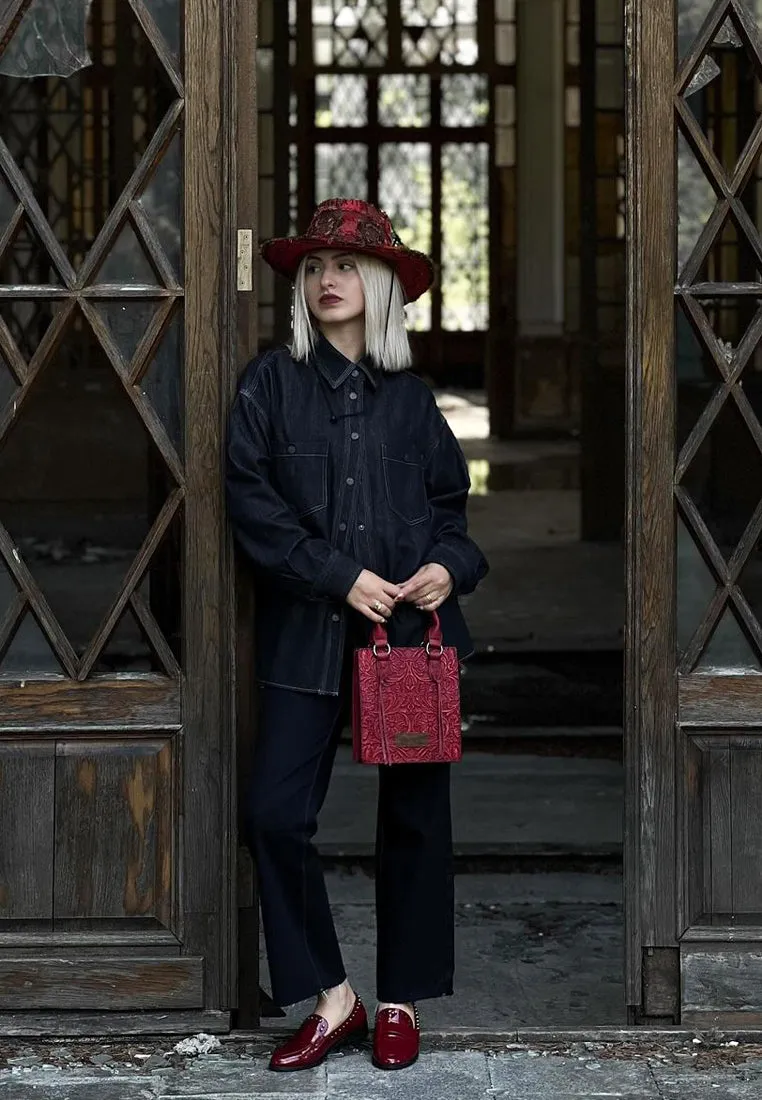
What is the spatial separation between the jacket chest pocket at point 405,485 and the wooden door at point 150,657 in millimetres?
405

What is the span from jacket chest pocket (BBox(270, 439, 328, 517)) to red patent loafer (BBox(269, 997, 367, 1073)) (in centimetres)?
112

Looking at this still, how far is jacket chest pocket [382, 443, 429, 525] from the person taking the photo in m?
4.05

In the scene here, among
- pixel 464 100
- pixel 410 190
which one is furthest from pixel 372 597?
pixel 410 190

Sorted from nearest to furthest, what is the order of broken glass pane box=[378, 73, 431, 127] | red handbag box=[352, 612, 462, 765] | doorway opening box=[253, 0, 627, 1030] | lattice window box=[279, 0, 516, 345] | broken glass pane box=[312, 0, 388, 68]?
red handbag box=[352, 612, 462, 765] < doorway opening box=[253, 0, 627, 1030] < lattice window box=[279, 0, 516, 345] < broken glass pane box=[312, 0, 388, 68] < broken glass pane box=[378, 73, 431, 127]

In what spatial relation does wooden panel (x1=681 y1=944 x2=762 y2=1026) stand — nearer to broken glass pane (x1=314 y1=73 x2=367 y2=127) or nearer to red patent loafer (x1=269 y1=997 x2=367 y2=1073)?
red patent loafer (x1=269 y1=997 x2=367 y2=1073)

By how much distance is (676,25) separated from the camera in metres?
4.20

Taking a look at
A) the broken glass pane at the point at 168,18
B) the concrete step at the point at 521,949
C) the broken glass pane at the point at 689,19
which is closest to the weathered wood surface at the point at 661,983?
the concrete step at the point at 521,949

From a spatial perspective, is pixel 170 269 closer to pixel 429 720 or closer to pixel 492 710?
pixel 429 720

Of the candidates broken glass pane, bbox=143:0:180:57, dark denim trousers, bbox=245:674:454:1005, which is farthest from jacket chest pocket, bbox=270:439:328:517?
broken glass pane, bbox=143:0:180:57

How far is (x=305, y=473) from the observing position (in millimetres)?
4008

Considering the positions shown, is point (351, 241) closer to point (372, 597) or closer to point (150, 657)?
point (372, 597)

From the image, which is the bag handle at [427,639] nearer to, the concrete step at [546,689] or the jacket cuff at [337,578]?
the jacket cuff at [337,578]

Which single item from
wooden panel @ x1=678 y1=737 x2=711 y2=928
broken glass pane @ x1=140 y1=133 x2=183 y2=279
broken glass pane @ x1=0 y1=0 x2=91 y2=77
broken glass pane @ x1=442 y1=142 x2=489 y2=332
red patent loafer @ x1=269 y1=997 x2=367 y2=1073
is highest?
broken glass pane @ x1=442 y1=142 x2=489 y2=332

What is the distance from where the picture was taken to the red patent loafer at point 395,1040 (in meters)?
4.04
